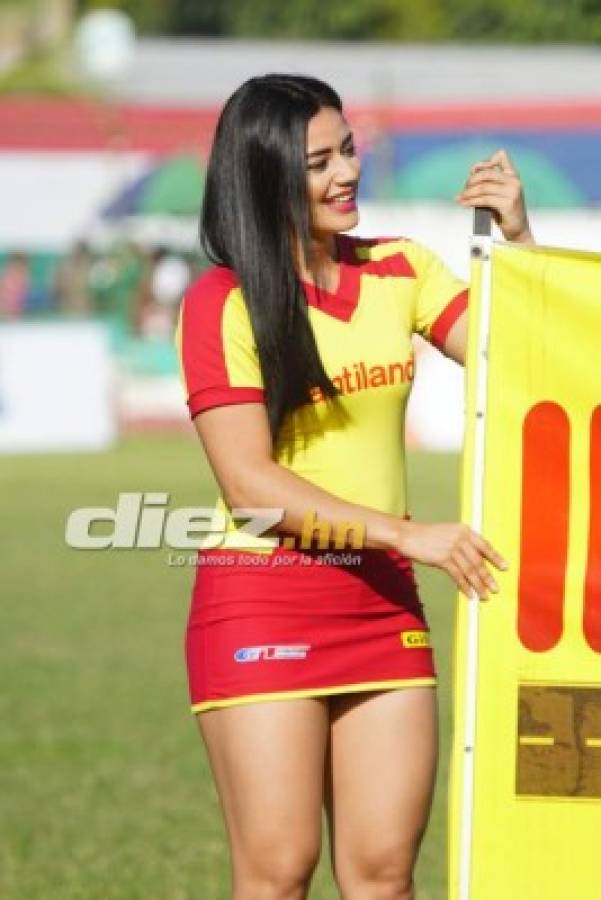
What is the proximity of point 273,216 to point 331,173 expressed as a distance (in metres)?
0.16

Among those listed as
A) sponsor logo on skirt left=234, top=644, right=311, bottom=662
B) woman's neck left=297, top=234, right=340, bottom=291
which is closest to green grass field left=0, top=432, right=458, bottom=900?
sponsor logo on skirt left=234, top=644, right=311, bottom=662

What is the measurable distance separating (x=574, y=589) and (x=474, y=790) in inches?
19.4

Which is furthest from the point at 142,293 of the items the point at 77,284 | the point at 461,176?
the point at 461,176

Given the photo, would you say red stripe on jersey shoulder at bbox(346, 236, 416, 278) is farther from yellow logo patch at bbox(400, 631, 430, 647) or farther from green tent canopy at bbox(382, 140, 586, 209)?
green tent canopy at bbox(382, 140, 586, 209)

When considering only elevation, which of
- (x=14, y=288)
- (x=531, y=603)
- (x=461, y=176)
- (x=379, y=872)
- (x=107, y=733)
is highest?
(x=461, y=176)

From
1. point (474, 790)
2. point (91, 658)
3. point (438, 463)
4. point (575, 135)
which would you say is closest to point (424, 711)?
point (474, 790)

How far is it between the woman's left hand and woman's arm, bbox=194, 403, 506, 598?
0.69 meters

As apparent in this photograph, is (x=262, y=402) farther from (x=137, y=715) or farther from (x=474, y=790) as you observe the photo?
(x=137, y=715)

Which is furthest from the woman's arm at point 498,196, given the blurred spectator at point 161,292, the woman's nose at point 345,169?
the blurred spectator at point 161,292

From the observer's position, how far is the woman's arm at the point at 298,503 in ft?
17.6

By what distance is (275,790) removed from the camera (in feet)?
18.2

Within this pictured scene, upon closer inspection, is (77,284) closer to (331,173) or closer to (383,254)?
(383,254)

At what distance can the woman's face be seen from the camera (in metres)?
5.59

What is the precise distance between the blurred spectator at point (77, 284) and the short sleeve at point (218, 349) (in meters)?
31.2
